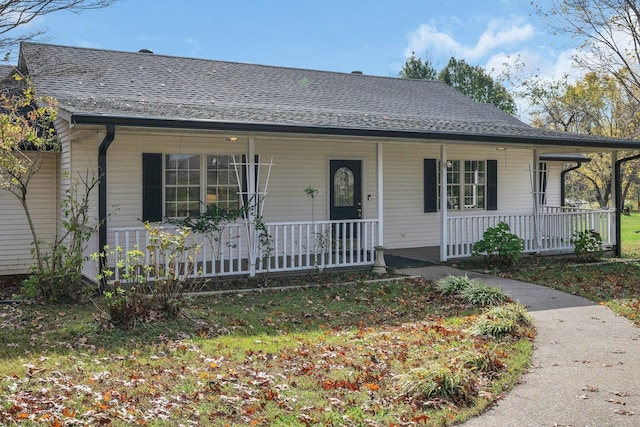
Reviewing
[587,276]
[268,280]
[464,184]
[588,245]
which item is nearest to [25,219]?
[268,280]

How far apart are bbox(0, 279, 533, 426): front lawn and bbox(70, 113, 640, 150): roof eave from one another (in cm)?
277

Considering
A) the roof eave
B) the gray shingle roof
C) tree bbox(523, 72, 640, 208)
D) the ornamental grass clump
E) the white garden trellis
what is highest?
tree bbox(523, 72, 640, 208)

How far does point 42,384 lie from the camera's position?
502 cm

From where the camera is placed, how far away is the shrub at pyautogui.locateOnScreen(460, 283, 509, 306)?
873cm

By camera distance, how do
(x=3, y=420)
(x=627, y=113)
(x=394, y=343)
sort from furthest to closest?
(x=627, y=113)
(x=394, y=343)
(x=3, y=420)

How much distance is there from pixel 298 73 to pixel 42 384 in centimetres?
1300

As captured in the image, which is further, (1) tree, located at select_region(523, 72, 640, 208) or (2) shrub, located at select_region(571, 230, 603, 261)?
(1) tree, located at select_region(523, 72, 640, 208)

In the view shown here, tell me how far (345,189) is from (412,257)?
2.23 meters

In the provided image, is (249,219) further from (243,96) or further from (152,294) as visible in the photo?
(243,96)

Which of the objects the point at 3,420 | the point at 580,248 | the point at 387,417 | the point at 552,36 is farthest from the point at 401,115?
the point at 3,420

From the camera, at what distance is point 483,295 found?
8.84m

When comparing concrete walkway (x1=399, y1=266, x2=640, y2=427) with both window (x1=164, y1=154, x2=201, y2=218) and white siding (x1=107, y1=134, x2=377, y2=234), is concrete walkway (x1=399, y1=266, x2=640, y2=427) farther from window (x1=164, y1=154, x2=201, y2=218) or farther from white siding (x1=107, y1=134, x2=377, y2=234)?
window (x1=164, y1=154, x2=201, y2=218)

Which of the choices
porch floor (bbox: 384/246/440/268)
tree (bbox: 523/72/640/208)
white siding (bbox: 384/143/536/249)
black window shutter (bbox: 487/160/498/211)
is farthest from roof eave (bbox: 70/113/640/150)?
tree (bbox: 523/72/640/208)

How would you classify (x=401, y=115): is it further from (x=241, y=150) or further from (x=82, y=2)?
(x=82, y=2)
